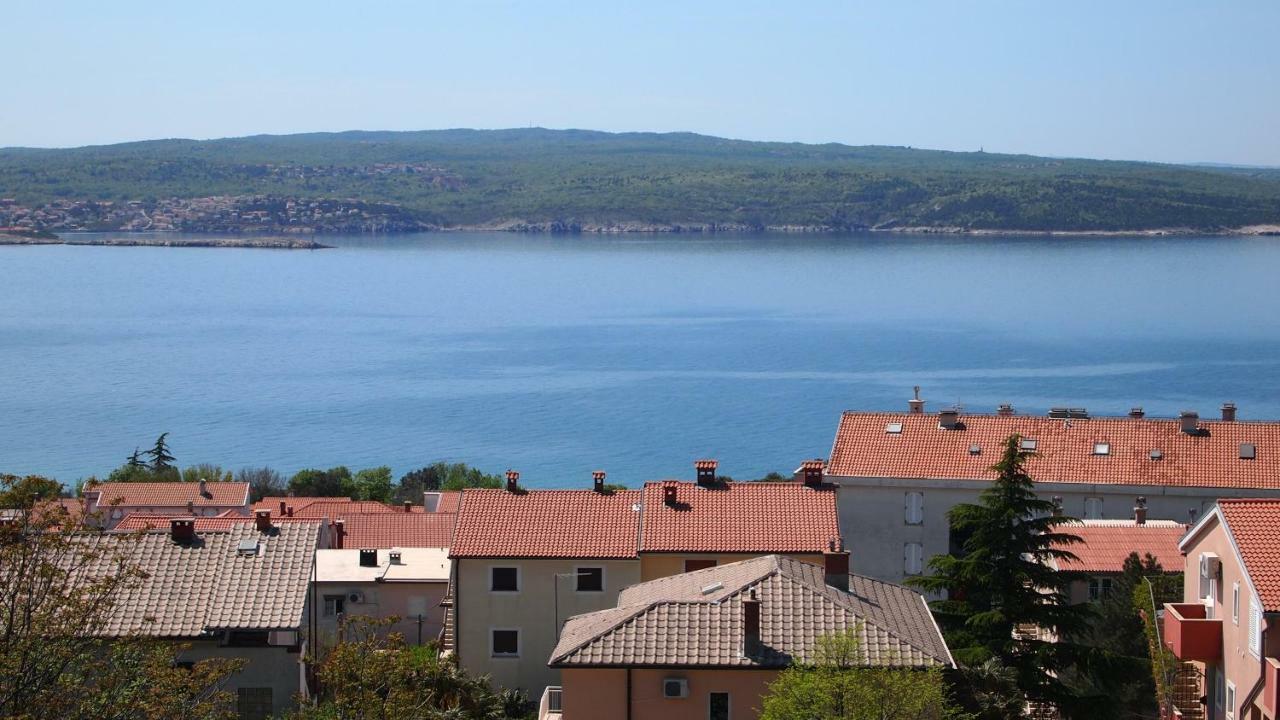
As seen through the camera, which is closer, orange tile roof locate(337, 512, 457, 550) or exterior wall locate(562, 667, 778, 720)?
exterior wall locate(562, 667, 778, 720)

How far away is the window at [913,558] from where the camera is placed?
2723cm

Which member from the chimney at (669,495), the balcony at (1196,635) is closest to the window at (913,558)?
the chimney at (669,495)

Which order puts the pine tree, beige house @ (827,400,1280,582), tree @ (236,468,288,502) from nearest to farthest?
beige house @ (827,400,1280,582) → tree @ (236,468,288,502) → the pine tree

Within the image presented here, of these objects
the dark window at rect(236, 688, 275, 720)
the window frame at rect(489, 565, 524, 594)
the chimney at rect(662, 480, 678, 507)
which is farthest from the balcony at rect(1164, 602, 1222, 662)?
the window frame at rect(489, 565, 524, 594)

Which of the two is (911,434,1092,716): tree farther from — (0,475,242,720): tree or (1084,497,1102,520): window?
(1084,497,1102,520): window

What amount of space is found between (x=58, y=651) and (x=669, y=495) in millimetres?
13171

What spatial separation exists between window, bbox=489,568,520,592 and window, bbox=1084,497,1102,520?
452 inches

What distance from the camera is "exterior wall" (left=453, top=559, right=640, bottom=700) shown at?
21.3 meters

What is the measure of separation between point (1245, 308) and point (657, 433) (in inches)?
3065

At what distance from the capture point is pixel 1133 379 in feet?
292

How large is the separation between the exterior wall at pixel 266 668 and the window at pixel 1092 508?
54.6ft

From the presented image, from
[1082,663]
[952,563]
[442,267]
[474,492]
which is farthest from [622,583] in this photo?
[442,267]

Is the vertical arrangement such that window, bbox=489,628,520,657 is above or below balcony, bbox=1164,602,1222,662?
below

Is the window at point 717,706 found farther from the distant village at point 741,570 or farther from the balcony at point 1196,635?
the balcony at point 1196,635
